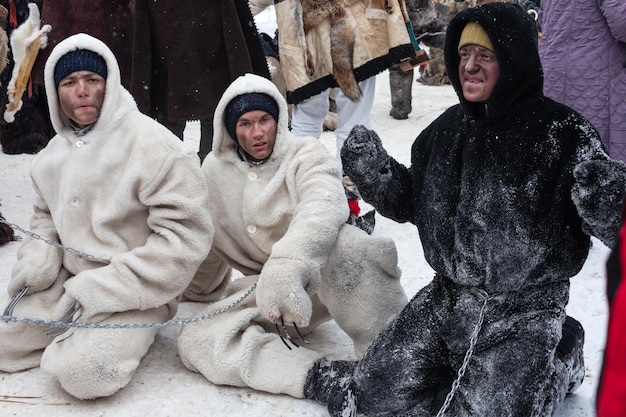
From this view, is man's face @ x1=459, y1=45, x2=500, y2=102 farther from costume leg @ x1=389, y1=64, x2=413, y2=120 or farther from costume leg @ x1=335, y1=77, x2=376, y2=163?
costume leg @ x1=389, y1=64, x2=413, y2=120

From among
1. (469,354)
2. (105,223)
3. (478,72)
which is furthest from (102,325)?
(478,72)

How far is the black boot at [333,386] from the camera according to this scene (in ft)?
7.94

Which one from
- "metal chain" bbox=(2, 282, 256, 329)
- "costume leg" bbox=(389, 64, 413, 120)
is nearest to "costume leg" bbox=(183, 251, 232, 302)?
"metal chain" bbox=(2, 282, 256, 329)

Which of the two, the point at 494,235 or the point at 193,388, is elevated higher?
the point at 494,235

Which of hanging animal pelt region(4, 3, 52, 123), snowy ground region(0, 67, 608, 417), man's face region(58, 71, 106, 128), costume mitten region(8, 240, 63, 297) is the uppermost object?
man's face region(58, 71, 106, 128)

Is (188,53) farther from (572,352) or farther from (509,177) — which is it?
(572,352)

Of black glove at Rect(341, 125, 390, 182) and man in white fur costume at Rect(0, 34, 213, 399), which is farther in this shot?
man in white fur costume at Rect(0, 34, 213, 399)

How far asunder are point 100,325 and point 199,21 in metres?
2.06

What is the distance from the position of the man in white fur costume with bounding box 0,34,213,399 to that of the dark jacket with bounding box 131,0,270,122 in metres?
1.36

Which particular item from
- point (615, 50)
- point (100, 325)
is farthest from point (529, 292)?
point (615, 50)

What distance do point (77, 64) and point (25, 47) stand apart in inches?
69.2

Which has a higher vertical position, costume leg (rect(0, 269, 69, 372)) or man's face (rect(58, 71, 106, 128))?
man's face (rect(58, 71, 106, 128))

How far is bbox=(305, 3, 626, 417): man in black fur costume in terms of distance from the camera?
84.5 inches

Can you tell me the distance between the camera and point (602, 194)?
1.94 m
